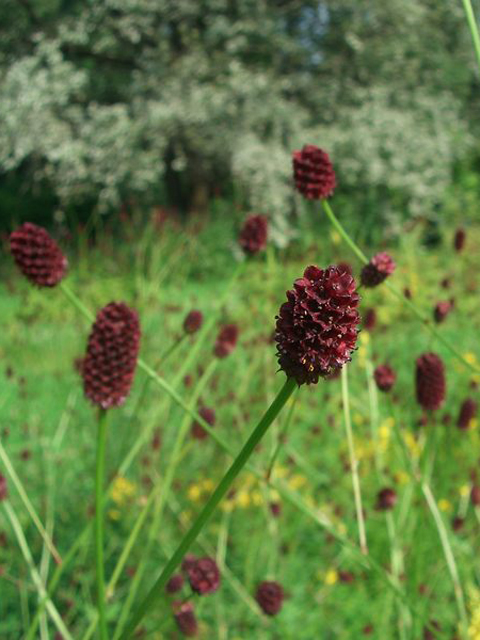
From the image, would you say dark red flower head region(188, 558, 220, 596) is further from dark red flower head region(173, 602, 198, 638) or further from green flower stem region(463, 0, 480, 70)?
green flower stem region(463, 0, 480, 70)

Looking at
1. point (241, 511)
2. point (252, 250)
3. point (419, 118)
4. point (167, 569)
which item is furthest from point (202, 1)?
point (167, 569)

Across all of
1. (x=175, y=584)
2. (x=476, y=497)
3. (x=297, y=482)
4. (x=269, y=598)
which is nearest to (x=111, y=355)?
(x=269, y=598)

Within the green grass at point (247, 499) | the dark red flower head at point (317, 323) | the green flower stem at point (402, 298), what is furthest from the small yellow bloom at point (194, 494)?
the dark red flower head at point (317, 323)

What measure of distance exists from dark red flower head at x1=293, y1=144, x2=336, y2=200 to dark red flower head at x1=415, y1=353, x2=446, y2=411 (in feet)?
1.23

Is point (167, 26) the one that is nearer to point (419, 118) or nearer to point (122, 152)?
point (122, 152)

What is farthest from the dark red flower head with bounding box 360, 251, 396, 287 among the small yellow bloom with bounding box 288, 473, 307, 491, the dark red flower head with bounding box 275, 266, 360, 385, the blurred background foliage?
the blurred background foliage

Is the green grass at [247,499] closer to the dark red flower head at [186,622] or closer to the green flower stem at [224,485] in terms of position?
the dark red flower head at [186,622]

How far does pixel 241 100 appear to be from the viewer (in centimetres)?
1121

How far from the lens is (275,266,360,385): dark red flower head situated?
60 centimetres

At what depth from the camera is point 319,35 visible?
12383mm

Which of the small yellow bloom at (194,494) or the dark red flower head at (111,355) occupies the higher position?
the dark red flower head at (111,355)

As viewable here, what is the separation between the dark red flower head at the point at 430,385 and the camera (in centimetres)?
140

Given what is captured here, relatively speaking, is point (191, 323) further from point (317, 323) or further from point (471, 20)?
point (317, 323)

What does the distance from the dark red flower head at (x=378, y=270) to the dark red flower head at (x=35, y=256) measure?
1.72 ft
